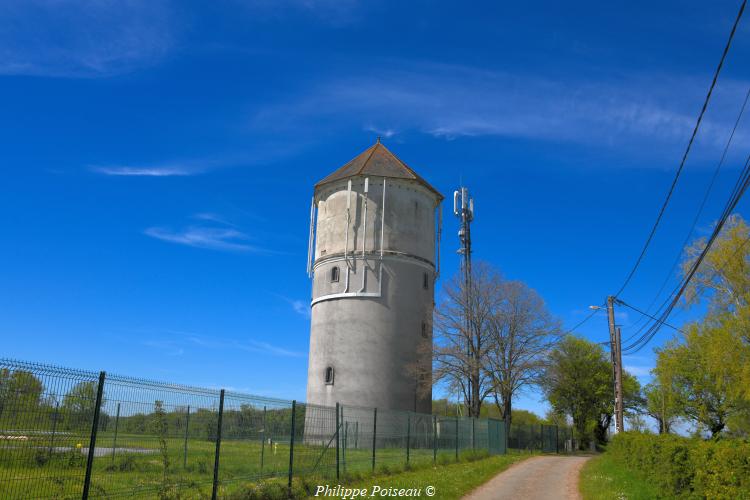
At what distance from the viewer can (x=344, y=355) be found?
116 feet

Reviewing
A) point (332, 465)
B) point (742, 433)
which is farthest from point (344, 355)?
point (742, 433)

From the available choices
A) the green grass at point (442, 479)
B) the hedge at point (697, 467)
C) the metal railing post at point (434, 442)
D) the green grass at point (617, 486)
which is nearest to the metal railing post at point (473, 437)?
the metal railing post at point (434, 442)

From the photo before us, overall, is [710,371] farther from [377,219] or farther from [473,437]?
[377,219]

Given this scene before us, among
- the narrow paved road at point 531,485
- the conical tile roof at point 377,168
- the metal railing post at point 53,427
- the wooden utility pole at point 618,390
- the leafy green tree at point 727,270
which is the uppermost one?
the conical tile roof at point 377,168

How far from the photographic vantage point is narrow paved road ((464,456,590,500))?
1561cm

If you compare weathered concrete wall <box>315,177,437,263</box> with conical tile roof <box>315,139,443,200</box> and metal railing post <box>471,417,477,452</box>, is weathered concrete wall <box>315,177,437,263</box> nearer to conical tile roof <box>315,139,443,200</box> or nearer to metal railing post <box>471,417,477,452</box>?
conical tile roof <box>315,139,443,200</box>

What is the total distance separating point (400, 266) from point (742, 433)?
22717 millimetres

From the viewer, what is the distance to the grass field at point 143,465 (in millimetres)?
7883

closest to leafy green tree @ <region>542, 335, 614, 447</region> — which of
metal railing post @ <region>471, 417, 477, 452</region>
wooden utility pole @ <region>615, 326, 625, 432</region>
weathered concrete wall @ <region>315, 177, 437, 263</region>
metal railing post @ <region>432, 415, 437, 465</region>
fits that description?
weathered concrete wall @ <region>315, 177, 437, 263</region>

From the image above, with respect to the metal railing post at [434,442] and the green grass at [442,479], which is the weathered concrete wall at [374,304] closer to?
the metal railing post at [434,442]

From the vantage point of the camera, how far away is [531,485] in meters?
18.2

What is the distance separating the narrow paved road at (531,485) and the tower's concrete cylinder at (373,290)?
11.9 meters

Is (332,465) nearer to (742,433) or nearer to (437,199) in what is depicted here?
(437,199)

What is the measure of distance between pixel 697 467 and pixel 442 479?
718 centimetres
